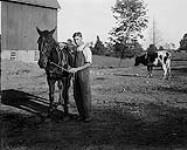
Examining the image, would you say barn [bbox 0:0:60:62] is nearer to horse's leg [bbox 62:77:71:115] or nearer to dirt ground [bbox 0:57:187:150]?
dirt ground [bbox 0:57:187:150]

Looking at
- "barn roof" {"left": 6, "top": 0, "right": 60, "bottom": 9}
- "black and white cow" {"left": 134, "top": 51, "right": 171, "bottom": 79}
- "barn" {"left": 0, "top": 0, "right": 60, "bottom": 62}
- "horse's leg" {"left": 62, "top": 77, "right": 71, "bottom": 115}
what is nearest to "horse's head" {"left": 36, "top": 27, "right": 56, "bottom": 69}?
"horse's leg" {"left": 62, "top": 77, "right": 71, "bottom": 115}

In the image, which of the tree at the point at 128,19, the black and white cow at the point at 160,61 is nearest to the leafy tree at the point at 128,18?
the tree at the point at 128,19

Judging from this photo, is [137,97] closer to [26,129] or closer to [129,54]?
[26,129]

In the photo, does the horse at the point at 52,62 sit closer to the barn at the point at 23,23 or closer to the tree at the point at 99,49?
the barn at the point at 23,23

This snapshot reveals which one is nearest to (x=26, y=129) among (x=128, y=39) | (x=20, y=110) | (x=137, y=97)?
(x=20, y=110)

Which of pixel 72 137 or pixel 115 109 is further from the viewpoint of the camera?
pixel 115 109

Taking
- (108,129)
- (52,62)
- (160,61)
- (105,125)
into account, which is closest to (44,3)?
(160,61)

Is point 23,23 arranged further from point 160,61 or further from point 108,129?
point 108,129
